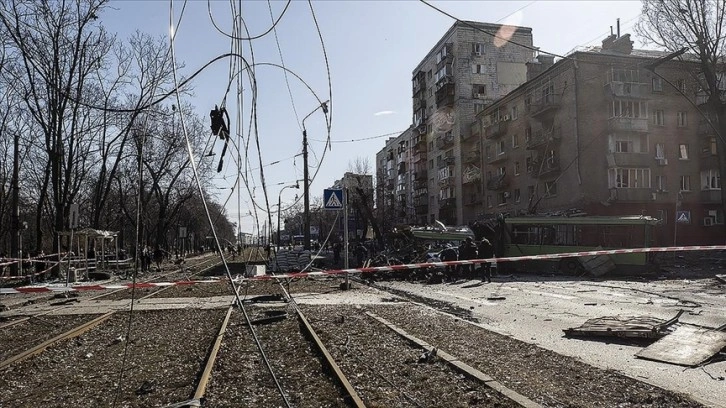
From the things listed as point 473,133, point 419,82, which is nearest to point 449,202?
point 473,133

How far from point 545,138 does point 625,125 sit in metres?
5.43

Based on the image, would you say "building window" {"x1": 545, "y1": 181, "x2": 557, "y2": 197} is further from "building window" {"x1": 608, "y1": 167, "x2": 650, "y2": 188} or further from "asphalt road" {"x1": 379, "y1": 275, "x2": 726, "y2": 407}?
"asphalt road" {"x1": 379, "y1": 275, "x2": 726, "y2": 407}

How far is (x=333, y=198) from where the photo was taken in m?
17.7

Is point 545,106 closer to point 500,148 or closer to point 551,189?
point 551,189

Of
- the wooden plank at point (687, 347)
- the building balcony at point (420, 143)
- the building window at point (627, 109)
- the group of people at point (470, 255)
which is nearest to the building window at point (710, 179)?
the building window at point (627, 109)

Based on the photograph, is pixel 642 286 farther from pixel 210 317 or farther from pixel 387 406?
pixel 387 406

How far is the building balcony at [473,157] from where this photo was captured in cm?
5553

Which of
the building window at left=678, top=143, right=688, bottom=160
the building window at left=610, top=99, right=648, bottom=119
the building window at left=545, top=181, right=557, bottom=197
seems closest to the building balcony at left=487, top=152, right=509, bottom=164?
the building window at left=545, top=181, right=557, bottom=197

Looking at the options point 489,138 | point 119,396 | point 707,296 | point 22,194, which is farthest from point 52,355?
point 489,138

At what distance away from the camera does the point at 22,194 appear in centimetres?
4591

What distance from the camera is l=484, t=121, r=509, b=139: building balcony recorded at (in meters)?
49.6

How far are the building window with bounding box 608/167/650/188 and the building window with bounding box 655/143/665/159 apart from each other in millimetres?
1668

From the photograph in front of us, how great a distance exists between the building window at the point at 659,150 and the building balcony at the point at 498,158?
12.2 metres

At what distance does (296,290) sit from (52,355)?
11245 mm
